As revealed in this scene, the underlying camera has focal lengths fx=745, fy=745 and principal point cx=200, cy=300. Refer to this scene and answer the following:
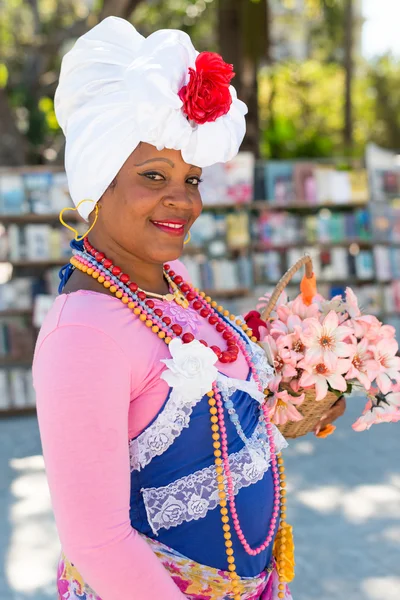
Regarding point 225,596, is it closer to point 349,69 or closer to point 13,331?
point 13,331

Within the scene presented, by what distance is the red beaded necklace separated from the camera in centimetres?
140

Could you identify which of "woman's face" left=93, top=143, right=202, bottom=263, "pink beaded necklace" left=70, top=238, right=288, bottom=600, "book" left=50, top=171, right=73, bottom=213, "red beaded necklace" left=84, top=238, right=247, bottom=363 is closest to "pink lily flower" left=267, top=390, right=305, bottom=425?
"pink beaded necklace" left=70, top=238, right=288, bottom=600

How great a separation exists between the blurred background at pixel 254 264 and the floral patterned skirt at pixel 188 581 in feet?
7.34

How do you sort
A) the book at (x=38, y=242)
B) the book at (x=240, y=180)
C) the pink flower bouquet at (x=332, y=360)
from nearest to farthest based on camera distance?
the pink flower bouquet at (x=332, y=360) < the book at (x=38, y=242) < the book at (x=240, y=180)

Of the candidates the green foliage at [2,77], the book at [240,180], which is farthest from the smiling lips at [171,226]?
the green foliage at [2,77]

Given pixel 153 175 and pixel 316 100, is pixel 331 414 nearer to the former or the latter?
pixel 153 175

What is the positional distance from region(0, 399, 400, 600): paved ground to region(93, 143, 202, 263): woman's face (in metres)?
2.61

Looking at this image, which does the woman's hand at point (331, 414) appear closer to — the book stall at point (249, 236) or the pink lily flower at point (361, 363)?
the pink lily flower at point (361, 363)

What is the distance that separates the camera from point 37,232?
6637 mm

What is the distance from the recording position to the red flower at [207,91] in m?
1.29

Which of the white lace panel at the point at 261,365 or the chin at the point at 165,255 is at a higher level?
the chin at the point at 165,255

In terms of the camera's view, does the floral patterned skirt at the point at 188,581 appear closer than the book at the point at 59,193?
Yes

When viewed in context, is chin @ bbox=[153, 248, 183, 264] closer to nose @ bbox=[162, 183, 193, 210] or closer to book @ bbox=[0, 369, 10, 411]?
nose @ bbox=[162, 183, 193, 210]

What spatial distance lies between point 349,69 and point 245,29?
9.26 metres
